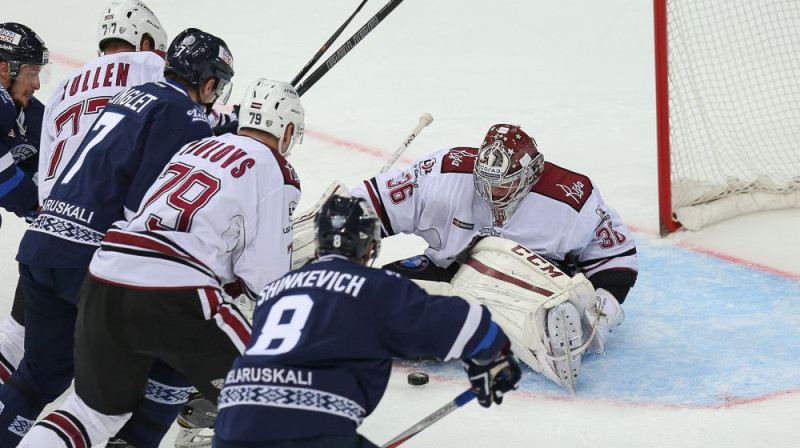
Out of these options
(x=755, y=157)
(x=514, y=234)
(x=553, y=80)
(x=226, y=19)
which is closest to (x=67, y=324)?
(x=514, y=234)

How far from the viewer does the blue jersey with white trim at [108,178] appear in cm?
302

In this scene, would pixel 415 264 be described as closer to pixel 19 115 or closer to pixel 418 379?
pixel 418 379

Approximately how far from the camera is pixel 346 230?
2.33 meters

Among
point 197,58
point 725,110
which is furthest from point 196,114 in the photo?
point 725,110

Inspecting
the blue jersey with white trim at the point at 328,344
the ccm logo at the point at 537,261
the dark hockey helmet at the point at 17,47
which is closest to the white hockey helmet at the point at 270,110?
the blue jersey with white trim at the point at 328,344

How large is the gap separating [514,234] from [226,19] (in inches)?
230

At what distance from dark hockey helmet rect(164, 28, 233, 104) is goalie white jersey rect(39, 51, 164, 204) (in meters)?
0.37

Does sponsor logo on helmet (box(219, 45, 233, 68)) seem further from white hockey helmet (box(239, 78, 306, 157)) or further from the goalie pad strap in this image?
the goalie pad strap

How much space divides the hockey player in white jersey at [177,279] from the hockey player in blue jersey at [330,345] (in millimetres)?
450

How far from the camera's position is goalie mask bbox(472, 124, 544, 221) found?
12.3 feet

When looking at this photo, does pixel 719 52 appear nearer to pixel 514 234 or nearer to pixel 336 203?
pixel 514 234

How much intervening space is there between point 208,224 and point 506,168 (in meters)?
1.27

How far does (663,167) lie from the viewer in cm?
502

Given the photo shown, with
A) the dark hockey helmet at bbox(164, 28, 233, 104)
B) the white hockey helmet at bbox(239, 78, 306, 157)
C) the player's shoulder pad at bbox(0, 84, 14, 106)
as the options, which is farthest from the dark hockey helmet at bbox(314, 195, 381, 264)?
the player's shoulder pad at bbox(0, 84, 14, 106)
